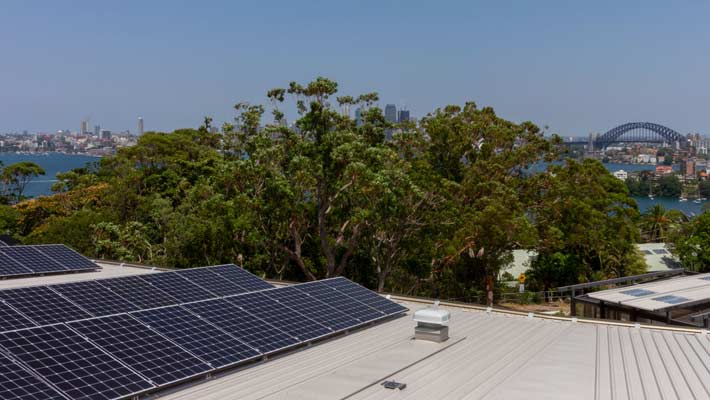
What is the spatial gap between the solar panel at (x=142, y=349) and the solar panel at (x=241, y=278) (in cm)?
622

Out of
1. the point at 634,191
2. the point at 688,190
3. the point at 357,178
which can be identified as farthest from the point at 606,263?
the point at 688,190

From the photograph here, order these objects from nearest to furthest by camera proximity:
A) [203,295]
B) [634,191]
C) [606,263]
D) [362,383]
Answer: [362,383]
[203,295]
[606,263]
[634,191]

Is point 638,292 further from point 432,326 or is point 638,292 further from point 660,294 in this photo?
point 432,326

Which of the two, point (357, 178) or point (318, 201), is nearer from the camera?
point (357, 178)

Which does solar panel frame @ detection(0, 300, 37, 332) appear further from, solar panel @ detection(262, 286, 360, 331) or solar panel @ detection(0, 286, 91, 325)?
solar panel @ detection(262, 286, 360, 331)

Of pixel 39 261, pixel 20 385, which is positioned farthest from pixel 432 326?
pixel 39 261

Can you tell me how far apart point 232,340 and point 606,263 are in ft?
118

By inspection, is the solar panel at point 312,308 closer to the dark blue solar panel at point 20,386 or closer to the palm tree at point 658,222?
the dark blue solar panel at point 20,386

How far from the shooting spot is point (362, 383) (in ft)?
34.2

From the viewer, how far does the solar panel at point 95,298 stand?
1371cm

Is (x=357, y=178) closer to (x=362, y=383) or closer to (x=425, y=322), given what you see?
(x=425, y=322)

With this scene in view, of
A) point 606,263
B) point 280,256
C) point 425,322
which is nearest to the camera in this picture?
point 425,322

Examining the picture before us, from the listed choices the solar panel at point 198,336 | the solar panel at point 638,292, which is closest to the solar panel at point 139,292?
the solar panel at point 198,336

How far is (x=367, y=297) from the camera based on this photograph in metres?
16.8
